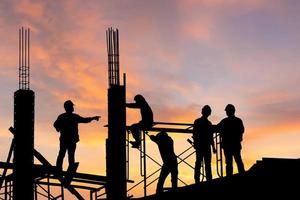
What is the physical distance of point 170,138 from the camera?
50.9 ft

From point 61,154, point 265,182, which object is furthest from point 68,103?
point 265,182

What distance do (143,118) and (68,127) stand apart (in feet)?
6.40

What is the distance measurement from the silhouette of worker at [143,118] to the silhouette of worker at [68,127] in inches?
44.7

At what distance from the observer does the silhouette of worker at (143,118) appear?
16719 mm

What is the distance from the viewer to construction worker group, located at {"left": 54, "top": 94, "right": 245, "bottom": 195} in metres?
15.4

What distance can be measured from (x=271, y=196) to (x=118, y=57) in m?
7.10

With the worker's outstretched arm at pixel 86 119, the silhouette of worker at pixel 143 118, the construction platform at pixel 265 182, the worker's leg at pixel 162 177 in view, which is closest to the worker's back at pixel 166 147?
the worker's leg at pixel 162 177

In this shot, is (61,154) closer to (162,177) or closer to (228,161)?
(162,177)

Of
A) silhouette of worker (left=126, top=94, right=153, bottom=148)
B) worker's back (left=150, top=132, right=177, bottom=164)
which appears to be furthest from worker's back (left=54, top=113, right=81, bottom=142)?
worker's back (left=150, top=132, right=177, bottom=164)

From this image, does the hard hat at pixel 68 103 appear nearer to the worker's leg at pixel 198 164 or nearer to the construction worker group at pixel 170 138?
the construction worker group at pixel 170 138

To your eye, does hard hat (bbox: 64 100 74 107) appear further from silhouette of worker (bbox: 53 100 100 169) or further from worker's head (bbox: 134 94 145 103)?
worker's head (bbox: 134 94 145 103)

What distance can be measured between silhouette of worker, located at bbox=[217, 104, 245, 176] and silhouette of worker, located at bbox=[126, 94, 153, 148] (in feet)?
6.94

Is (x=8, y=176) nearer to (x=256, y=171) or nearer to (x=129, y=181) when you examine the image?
(x=129, y=181)

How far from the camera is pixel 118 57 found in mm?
17641
